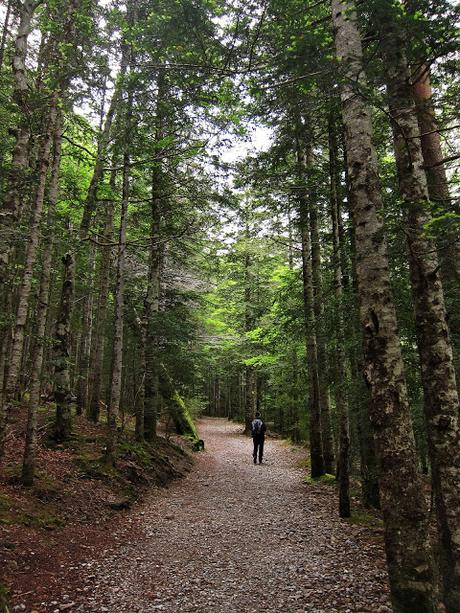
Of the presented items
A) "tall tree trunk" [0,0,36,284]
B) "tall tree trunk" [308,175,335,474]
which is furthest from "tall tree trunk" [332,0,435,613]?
"tall tree trunk" [308,175,335,474]

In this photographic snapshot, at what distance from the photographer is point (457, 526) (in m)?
4.27

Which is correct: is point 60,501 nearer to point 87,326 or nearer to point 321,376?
point 321,376

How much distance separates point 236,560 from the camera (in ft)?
21.7

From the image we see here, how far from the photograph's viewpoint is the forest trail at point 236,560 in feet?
16.8

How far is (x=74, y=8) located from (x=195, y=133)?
13.4ft

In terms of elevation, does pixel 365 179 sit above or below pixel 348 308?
above

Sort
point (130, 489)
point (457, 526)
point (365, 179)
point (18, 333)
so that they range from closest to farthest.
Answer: point (457, 526), point (365, 179), point (18, 333), point (130, 489)

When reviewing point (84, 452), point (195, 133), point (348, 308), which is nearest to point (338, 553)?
point (348, 308)

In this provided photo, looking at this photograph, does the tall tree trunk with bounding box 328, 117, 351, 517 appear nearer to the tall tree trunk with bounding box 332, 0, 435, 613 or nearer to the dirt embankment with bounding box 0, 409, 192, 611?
the tall tree trunk with bounding box 332, 0, 435, 613

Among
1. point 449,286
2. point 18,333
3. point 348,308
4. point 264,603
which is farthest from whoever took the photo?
point 348,308

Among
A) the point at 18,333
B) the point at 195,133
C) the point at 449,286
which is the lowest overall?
the point at 18,333

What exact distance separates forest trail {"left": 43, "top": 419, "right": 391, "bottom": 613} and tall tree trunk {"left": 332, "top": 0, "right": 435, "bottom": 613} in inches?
52.1

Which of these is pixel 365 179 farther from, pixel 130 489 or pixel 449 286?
pixel 130 489

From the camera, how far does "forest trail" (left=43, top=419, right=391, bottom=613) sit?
513 cm
